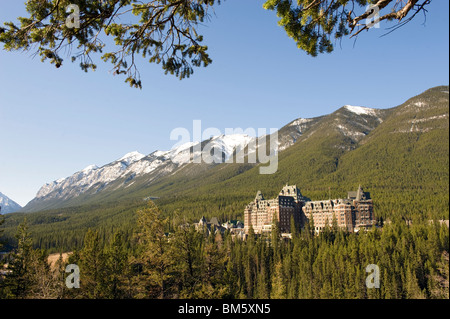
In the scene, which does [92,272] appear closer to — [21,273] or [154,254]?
[21,273]

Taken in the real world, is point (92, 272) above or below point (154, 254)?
below

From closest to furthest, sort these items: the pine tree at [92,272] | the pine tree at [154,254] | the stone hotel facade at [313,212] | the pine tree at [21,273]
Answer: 1. the pine tree at [154,254]
2. the pine tree at [92,272]
3. the pine tree at [21,273]
4. the stone hotel facade at [313,212]

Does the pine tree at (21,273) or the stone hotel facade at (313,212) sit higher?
the stone hotel facade at (313,212)

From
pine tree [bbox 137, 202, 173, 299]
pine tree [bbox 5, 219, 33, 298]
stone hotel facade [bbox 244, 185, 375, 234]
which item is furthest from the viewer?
stone hotel facade [bbox 244, 185, 375, 234]

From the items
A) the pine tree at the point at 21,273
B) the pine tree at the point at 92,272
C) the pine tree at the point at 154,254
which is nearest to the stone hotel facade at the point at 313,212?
the pine tree at the point at 21,273

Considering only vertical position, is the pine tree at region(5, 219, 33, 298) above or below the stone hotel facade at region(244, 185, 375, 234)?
below

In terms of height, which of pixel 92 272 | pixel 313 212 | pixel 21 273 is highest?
pixel 313 212

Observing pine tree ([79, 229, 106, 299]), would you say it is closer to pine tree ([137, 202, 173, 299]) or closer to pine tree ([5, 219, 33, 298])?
pine tree ([5, 219, 33, 298])

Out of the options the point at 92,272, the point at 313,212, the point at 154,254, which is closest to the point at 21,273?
the point at 92,272

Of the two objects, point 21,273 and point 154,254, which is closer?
point 154,254

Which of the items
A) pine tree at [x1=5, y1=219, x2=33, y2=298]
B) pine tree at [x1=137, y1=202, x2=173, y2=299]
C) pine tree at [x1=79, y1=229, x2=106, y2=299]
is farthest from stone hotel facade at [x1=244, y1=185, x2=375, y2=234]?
pine tree at [x1=137, y1=202, x2=173, y2=299]

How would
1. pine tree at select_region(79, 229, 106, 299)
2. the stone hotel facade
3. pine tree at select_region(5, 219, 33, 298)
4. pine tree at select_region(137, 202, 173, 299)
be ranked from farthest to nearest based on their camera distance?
the stone hotel facade < pine tree at select_region(5, 219, 33, 298) < pine tree at select_region(79, 229, 106, 299) < pine tree at select_region(137, 202, 173, 299)

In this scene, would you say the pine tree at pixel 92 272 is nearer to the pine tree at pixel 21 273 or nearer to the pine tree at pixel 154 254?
the pine tree at pixel 21 273

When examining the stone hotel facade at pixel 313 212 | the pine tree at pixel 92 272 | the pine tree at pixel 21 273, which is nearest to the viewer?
the pine tree at pixel 92 272
